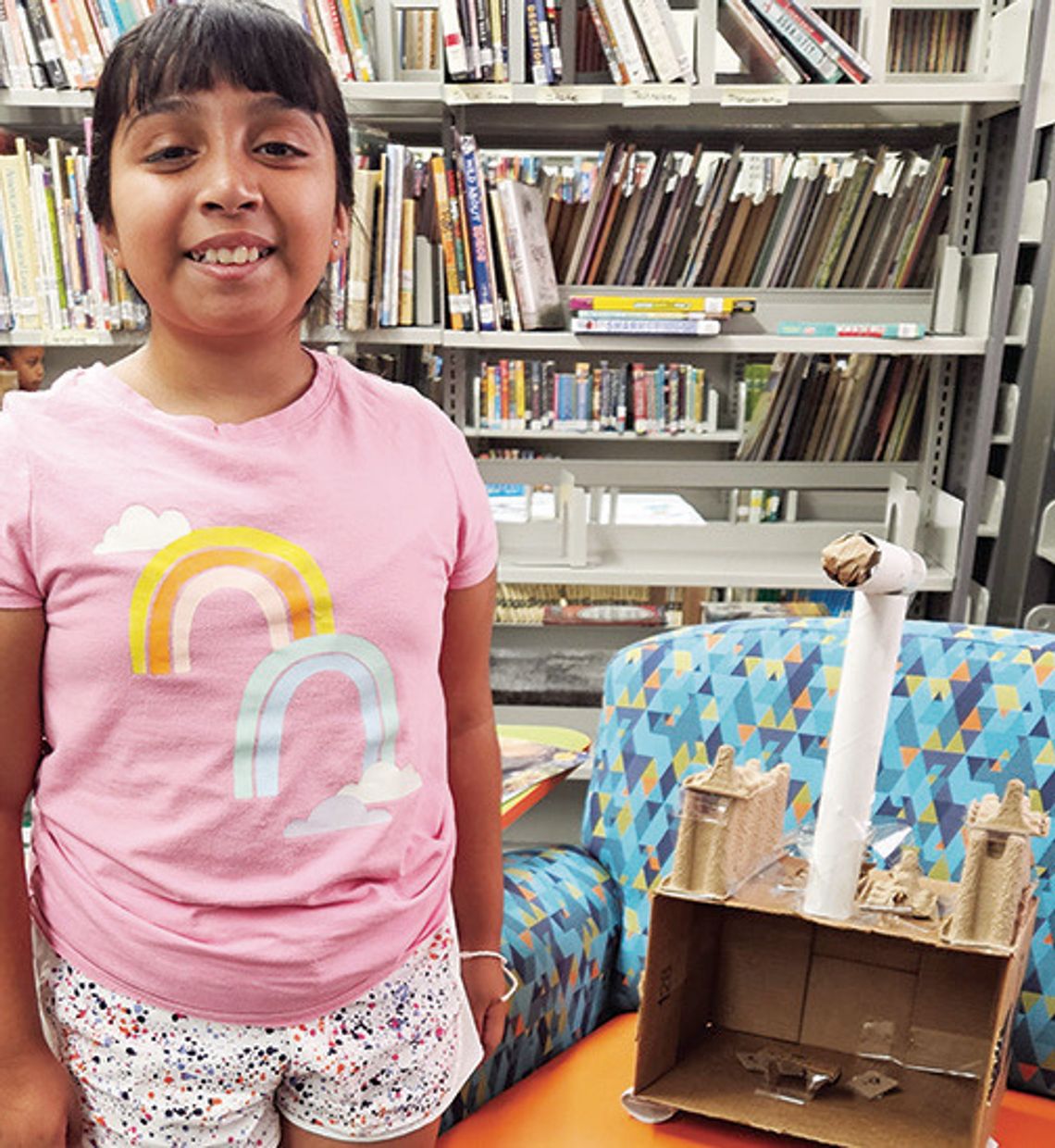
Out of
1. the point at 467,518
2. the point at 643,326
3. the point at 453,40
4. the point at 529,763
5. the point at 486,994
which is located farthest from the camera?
the point at 643,326

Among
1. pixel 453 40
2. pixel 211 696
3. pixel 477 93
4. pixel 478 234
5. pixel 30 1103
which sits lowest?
pixel 30 1103

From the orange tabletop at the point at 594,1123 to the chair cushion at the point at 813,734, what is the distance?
9cm

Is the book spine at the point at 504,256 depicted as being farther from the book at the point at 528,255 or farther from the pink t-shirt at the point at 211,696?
the pink t-shirt at the point at 211,696

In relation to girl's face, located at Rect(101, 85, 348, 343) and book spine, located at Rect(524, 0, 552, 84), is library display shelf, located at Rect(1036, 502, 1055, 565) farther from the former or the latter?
girl's face, located at Rect(101, 85, 348, 343)

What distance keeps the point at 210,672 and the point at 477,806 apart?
0.31m

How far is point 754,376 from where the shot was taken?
2.84 meters

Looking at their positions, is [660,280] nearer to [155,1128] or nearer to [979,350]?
[979,350]

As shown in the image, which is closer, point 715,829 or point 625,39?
point 715,829

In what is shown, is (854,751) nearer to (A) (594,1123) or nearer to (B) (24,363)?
(A) (594,1123)

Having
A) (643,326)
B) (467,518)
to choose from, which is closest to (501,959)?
(467,518)

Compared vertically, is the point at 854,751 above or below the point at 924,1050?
above

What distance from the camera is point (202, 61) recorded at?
71 cm

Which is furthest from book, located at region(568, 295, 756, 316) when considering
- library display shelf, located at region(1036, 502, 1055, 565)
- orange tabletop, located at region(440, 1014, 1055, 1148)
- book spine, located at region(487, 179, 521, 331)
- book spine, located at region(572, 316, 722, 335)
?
orange tabletop, located at region(440, 1014, 1055, 1148)

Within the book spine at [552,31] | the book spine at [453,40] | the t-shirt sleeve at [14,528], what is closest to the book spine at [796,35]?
the book spine at [552,31]
